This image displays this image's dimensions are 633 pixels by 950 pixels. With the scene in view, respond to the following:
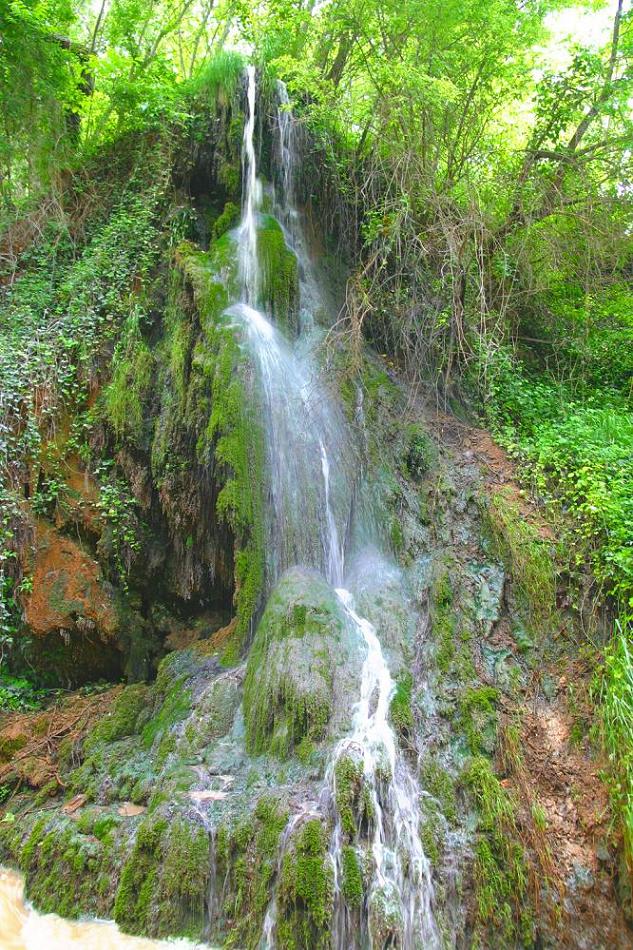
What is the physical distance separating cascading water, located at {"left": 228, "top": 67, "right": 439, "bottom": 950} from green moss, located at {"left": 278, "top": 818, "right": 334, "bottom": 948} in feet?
0.17

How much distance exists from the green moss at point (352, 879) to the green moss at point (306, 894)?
79 millimetres

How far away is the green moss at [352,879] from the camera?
349 cm

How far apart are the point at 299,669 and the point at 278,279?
4.69 meters

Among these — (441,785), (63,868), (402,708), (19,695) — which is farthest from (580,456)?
(19,695)


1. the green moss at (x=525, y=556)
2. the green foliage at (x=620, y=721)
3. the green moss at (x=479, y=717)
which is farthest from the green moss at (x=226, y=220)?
the green foliage at (x=620, y=721)

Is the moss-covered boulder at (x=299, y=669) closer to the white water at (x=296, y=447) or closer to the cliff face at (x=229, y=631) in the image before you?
the cliff face at (x=229, y=631)

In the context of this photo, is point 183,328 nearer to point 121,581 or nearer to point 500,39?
point 121,581

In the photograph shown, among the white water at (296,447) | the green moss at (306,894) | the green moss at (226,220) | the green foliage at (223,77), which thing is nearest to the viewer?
the green moss at (306,894)

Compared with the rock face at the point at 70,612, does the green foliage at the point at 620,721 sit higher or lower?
higher

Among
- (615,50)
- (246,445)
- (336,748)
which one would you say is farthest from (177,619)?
(615,50)

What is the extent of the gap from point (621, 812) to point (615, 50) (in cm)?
794

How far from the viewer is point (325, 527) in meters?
5.93

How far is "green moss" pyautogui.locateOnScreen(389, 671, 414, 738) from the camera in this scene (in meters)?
4.48

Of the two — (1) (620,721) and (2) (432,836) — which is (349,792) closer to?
(2) (432,836)
